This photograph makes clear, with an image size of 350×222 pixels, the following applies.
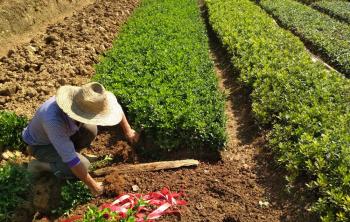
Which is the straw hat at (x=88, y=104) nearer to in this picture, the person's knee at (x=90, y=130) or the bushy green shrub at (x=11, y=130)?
the person's knee at (x=90, y=130)

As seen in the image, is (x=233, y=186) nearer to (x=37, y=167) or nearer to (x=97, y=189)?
(x=97, y=189)

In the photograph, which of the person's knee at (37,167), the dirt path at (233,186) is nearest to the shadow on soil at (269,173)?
the dirt path at (233,186)

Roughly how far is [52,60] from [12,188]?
4.65 meters

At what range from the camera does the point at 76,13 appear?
13.7 metres

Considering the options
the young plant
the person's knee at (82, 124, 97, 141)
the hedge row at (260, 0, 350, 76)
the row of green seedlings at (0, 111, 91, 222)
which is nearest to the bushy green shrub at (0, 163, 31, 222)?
the row of green seedlings at (0, 111, 91, 222)

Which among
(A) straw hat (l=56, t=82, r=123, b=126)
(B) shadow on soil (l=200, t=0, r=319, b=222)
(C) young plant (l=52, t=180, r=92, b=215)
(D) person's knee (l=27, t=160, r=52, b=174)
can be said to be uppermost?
(A) straw hat (l=56, t=82, r=123, b=126)

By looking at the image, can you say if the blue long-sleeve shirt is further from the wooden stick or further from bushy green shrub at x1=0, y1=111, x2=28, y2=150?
bushy green shrub at x1=0, y1=111, x2=28, y2=150

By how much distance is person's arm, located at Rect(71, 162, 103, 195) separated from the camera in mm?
4566

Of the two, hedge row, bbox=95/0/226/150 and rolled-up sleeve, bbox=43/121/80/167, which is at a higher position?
rolled-up sleeve, bbox=43/121/80/167

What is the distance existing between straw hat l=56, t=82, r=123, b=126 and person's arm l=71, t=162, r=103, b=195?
1.89ft

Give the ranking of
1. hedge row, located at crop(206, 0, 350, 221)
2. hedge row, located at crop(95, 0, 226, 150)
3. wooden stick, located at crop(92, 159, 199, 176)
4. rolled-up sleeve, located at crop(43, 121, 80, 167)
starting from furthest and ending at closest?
1. hedge row, located at crop(95, 0, 226, 150)
2. wooden stick, located at crop(92, 159, 199, 176)
3. hedge row, located at crop(206, 0, 350, 221)
4. rolled-up sleeve, located at crop(43, 121, 80, 167)

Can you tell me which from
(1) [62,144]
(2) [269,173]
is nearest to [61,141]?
(1) [62,144]

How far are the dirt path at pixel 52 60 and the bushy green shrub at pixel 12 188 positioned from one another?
2100mm

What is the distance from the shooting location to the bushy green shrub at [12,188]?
4.62m
